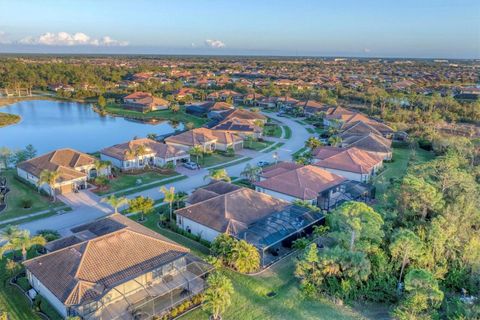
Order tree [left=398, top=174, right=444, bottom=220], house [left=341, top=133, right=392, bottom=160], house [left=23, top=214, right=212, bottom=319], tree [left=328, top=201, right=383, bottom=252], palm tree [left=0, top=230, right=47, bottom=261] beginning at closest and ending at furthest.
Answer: house [left=23, top=214, right=212, bottom=319] < palm tree [left=0, top=230, right=47, bottom=261] < tree [left=328, top=201, right=383, bottom=252] < tree [left=398, top=174, right=444, bottom=220] < house [left=341, top=133, right=392, bottom=160]

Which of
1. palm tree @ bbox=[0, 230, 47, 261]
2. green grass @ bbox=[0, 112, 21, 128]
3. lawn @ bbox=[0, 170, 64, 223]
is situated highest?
palm tree @ bbox=[0, 230, 47, 261]

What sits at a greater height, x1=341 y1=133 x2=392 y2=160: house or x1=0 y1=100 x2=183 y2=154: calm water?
x1=341 y1=133 x2=392 y2=160: house

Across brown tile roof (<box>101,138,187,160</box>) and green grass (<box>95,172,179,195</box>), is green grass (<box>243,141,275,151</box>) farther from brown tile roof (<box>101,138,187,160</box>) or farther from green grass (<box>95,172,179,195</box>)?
green grass (<box>95,172,179,195</box>)

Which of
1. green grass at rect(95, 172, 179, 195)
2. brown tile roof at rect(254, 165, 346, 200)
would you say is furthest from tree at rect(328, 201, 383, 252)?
green grass at rect(95, 172, 179, 195)

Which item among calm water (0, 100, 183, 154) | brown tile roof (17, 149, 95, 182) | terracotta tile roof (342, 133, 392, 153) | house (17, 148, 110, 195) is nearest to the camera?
house (17, 148, 110, 195)

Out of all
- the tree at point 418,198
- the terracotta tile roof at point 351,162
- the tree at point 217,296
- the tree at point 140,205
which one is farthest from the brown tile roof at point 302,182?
the tree at point 217,296

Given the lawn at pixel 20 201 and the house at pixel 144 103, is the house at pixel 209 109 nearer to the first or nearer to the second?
the house at pixel 144 103

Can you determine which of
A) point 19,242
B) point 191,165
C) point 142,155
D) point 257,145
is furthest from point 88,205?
point 257,145
